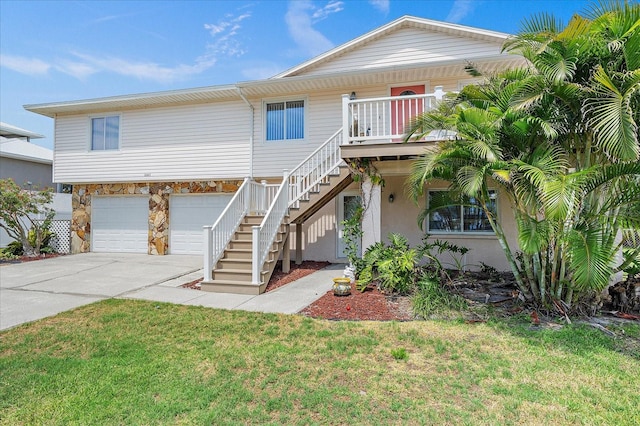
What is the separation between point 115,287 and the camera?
7645 millimetres

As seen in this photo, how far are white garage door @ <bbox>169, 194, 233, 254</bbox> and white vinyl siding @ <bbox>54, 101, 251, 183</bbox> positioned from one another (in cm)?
87

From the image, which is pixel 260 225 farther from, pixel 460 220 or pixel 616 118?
pixel 616 118

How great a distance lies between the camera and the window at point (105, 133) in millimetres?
12750

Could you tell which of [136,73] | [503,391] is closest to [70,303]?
[503,391]

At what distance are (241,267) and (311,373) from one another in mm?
4312

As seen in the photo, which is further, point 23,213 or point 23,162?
point 23,162

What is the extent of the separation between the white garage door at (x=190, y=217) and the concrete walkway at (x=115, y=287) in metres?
1.44

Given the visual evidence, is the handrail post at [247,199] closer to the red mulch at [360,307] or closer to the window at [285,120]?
the red mulch at [360,307]

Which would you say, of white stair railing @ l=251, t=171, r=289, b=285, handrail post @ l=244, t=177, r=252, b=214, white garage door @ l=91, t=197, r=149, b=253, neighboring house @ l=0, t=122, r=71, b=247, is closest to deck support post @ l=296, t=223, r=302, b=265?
→ white stair railing @ l=251, t=171, r=289, b=285

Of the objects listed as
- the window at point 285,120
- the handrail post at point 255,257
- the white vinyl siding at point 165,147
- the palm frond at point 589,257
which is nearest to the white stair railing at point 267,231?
the handrail post at point 255,257

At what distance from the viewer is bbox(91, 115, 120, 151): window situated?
41.8 feet

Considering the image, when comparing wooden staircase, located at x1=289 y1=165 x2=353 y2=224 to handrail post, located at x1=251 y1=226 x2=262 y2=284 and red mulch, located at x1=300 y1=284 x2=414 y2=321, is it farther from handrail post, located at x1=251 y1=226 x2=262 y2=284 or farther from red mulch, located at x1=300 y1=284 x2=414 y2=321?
red mulch, located at x1=300 y1=284 x2=414 y2=321

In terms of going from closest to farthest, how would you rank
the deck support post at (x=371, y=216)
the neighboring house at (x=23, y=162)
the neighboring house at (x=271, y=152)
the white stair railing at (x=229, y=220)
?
1. the white stair railing at (x=229, y=220)
2. the deck support post at (x=371, y=216)
3. the neighboring house at (x=271, y=152)
4. the neighboring house at (x=23, y=162)

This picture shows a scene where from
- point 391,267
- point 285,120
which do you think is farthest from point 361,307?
point 285,120
